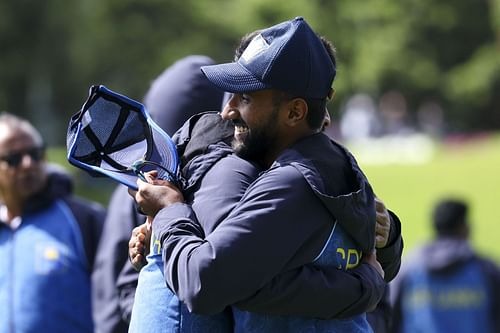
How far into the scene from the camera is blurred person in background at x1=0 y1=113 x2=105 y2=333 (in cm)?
534

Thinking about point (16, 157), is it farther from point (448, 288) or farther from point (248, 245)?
point (448, 288)

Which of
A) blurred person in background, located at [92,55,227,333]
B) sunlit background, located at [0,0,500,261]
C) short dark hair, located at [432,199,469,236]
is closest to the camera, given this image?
blurred person in background, located at [92,55,227,333]

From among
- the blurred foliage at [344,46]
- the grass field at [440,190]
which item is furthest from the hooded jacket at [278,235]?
the blurred foliage at [344,46]

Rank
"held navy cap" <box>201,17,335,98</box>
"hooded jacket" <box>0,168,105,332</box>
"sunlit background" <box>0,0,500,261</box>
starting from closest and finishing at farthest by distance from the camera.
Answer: "held navy cap" <box>201,17,335,98</box> → "hooded jacket" <box>0,168,105,332</box> → "sunlit background" <box>0,0,500,261</box>

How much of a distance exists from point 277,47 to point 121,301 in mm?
1696

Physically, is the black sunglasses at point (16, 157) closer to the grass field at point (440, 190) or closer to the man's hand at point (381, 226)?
the man's hand at point (381, 226)

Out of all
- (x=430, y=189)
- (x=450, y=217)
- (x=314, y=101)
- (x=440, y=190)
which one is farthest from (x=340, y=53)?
(x=314, y=101)

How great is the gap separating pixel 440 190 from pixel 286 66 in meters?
18.3

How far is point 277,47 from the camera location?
3033 mm

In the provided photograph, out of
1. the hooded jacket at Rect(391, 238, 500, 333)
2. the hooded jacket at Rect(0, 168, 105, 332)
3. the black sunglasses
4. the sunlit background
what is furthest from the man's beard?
the sunlit background

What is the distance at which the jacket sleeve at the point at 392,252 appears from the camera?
335 centimetres

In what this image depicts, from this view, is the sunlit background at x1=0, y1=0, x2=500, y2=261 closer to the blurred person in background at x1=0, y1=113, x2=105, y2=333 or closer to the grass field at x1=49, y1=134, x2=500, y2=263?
the grass field at x1=49, y1=134, x2=500, y2=263

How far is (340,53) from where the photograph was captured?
133 ft

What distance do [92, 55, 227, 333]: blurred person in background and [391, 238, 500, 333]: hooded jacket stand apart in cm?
388
